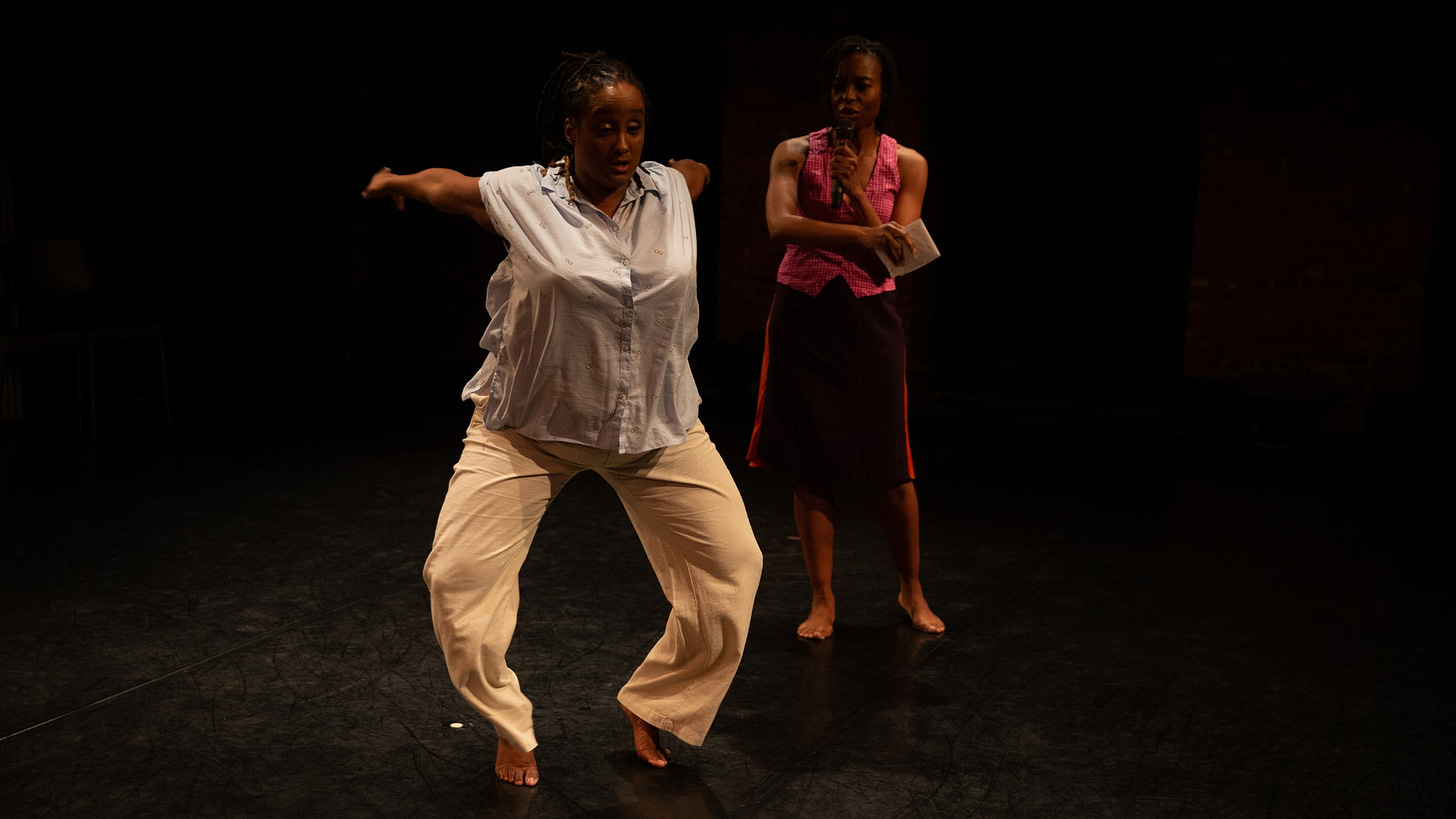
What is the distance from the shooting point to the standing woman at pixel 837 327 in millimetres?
3488

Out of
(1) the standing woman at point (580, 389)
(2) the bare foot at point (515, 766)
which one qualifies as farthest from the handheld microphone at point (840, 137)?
(2) the bare foot at point (515, 766)

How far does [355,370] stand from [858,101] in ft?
18.8

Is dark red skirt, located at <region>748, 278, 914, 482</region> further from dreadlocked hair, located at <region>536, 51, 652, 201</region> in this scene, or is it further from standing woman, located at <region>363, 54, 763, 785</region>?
dreadlocked hair, located at <region>536, 51, 652, 201</region>

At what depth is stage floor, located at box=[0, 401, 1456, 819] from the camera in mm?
2643

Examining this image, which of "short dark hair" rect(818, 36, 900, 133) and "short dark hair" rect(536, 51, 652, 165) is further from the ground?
"short dark hair" rect(818, 36, 900, 133)

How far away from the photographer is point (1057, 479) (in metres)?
5.82

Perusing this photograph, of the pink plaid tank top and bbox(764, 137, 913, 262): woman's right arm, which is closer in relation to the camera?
bbox(764, 137, 913, 262): woman's right arm

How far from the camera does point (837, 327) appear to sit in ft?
11.6

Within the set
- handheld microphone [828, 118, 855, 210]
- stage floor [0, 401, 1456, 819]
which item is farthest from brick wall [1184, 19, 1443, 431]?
handheld microphone [828, 118, 855, 210]

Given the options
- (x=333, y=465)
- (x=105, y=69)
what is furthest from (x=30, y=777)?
(x=105, y=69)

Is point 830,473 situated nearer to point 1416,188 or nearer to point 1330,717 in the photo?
point 1330,717

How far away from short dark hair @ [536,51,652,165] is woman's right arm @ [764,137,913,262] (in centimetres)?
92

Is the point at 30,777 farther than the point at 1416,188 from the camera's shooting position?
No

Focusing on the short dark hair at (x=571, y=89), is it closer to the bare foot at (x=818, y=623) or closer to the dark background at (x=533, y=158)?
the bare foot at (x=818, y=623)
